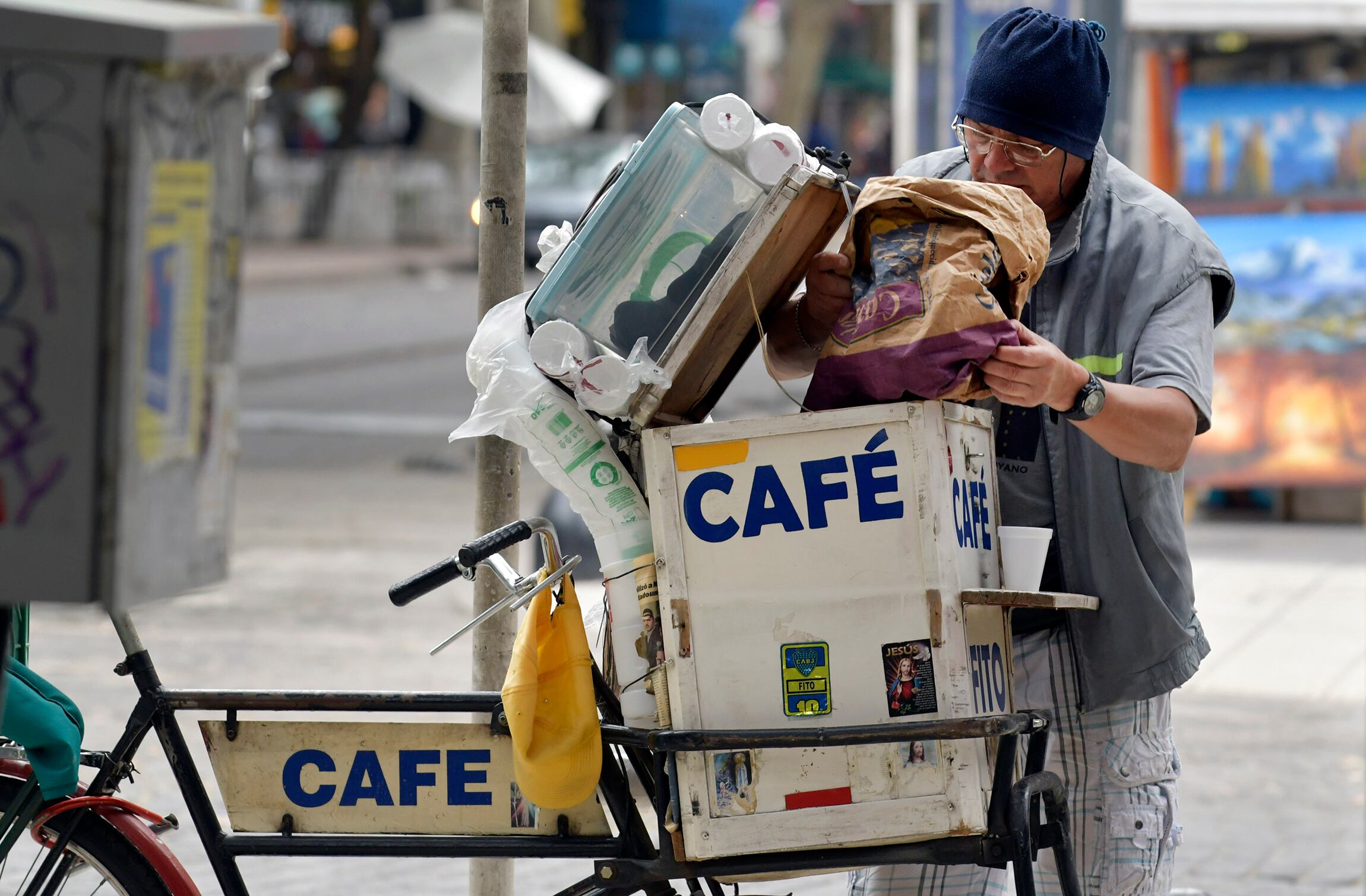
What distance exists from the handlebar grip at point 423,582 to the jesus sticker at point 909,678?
25.6 inches

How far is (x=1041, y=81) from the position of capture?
2.72 m

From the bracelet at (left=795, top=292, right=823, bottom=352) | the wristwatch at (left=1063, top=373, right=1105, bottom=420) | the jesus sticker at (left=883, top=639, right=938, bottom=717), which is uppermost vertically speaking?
the bracelet at (left=795, top=292, right=823, bottom=352)

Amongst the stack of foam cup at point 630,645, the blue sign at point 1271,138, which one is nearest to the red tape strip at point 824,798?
the stack of foam cup at point 630,645

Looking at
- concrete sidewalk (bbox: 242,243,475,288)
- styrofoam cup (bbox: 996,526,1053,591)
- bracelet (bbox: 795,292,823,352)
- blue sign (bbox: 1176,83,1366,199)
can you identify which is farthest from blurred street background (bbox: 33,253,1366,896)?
concrete sidewalk (bbox: 242,243,475,288)

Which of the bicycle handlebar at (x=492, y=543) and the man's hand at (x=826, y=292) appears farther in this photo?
the man's hand at (x=826, y=292)

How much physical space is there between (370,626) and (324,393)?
7.28m

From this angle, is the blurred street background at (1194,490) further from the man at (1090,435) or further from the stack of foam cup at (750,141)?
the man at (1090,435)

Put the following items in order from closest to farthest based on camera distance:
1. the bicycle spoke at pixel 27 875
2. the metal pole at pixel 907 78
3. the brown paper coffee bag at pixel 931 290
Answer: the brown paper coffee bag at pixel 931 290 → the bicycle spoke at pixel 27 875 → the metal pole at pixel 907 78

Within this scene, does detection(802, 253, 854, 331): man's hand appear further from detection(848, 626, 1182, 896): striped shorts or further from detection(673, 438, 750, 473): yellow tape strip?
detection(848, 626, 1182, 896): striped shorts

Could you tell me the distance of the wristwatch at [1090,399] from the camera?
248 centimetres

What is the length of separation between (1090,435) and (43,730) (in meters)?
1.72

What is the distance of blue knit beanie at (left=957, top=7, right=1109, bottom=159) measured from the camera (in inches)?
107

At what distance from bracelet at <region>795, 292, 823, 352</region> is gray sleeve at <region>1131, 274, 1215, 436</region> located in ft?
1.71

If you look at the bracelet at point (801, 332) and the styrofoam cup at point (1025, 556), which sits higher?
the bracelet at point (801, 332)
